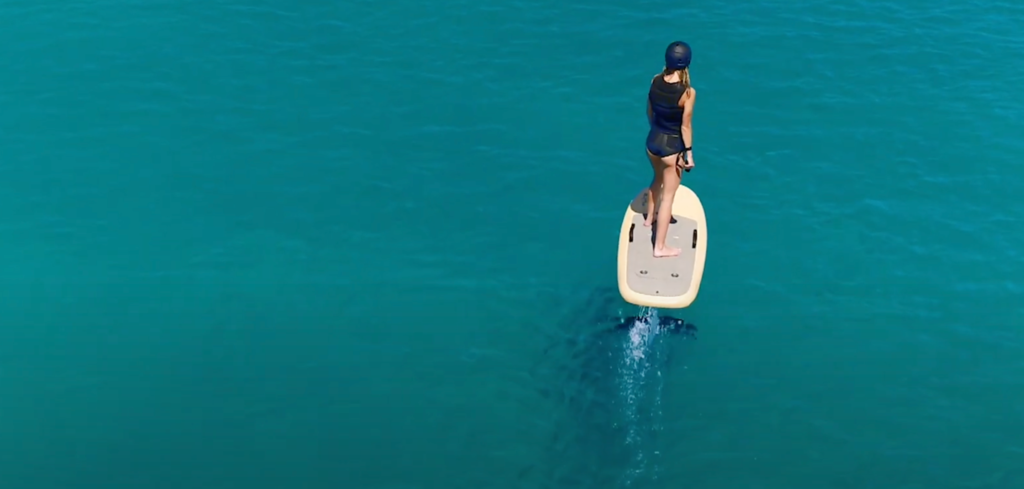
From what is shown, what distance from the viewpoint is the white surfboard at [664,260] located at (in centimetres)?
2347

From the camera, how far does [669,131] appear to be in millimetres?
21984

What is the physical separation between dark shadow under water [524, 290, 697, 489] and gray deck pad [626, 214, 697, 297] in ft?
9.14

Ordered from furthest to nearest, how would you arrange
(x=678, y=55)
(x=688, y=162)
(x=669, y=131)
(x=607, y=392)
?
1. (x=607, y=392)
2. (x=688, y=162)
3. (x=669, y=131)
4. (x=678, y=55)

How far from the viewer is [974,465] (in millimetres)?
24156

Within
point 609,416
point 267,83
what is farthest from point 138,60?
point 609,416

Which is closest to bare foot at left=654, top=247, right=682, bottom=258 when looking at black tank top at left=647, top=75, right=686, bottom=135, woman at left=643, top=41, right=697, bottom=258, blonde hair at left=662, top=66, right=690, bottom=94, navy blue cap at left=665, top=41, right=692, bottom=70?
woman at left=643, top=41, right=697, bottom=258

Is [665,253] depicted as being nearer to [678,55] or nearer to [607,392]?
[607,392]

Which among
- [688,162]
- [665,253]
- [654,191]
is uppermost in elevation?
[688,162]

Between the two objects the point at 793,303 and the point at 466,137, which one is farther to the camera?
the point at 466,137

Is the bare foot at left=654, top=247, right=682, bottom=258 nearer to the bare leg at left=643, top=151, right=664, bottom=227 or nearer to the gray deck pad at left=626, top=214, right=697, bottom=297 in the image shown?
the gray deck pad at left=626, top=214, right=697, bottom=297

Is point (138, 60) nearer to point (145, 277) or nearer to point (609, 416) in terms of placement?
point (145, 277)

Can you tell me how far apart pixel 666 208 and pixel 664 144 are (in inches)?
70.5

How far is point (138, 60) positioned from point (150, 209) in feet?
24.2

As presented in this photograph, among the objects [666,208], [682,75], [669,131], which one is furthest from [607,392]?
[682,75]
